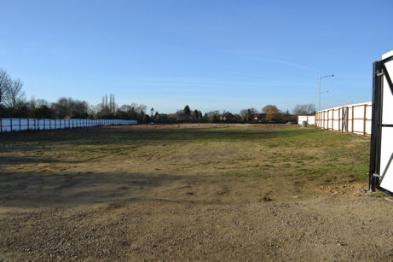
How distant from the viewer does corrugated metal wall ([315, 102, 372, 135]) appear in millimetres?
31386

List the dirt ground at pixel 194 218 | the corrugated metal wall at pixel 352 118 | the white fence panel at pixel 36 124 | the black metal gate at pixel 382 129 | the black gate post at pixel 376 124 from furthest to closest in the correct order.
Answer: the white fence panel at pixel 36 124 → the corrugated metal wall at pixel 352 118 → the black gate post at pixel 376 124 → the black metal gate at pixel 382 129 → the dirt ground at pixel 194 218

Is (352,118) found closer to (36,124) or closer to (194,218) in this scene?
(194,218)

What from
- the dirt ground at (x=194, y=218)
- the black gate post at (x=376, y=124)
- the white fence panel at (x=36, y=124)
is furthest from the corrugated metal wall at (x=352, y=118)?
the white fence panel at (x=36, y=124)

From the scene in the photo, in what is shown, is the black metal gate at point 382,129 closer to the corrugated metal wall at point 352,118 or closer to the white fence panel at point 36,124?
the corrugated metal wall at point 352,118

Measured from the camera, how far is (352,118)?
1419 inches

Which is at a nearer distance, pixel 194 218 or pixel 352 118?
pixel 194 218

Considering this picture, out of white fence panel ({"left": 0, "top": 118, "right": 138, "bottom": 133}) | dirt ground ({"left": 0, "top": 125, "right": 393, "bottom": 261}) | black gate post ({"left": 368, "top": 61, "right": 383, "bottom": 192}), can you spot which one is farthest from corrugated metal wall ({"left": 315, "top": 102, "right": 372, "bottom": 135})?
white fence panel ({"left": 0, "top": 118, "right": 138, "bottom": 133})

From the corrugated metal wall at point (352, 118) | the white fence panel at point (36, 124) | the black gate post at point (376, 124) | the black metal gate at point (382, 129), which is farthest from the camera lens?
the white fence panel at point (36, 124)

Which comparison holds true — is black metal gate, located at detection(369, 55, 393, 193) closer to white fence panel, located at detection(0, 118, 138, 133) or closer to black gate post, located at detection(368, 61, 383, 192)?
black gate post, located at detection(368, 61, 383, 192)

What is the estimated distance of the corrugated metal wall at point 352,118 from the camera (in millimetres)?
31386

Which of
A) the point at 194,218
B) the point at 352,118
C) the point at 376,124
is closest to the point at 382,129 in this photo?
the point at 376,124

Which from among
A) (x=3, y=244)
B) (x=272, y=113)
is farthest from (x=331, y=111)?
(x=272, y=113)

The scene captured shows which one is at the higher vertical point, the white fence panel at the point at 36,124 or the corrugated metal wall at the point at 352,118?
the corrugated metal wall at the point at 352,118

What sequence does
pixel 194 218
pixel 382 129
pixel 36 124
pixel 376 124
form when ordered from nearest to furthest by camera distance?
pixel 194 218, pixel 382 129, pixel 376 124, pixel 36 124
